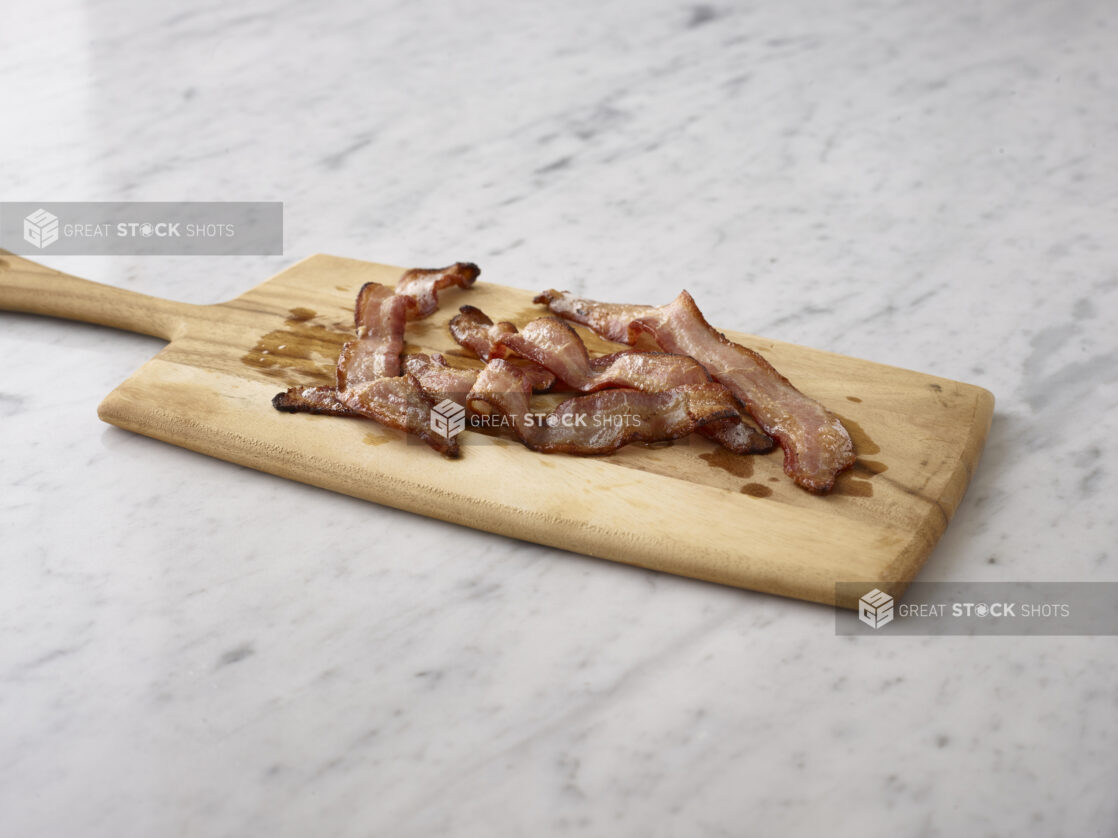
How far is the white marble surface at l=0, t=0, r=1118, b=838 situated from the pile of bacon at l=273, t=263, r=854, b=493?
0.19 m

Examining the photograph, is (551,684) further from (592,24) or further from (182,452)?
(592,24)

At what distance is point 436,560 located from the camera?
1.49 meters

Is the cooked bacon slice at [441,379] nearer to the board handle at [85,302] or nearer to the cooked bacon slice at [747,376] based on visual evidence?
the cooked bacon slice at [747,376]

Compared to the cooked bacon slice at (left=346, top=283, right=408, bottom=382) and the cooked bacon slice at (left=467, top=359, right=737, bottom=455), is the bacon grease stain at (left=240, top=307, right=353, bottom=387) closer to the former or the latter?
the cooked bacon slice at (left=346, top=283, right=408, bottom=382)

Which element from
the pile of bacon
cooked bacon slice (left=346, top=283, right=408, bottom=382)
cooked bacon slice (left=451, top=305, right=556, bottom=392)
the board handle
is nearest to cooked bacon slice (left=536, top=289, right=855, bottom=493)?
the pile of bacon

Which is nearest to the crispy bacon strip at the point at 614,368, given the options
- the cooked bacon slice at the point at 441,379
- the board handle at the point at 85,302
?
the cooked bacon slice at the point at 441,379

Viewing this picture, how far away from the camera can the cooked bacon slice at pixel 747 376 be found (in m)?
1.56

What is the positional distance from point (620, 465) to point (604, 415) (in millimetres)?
93

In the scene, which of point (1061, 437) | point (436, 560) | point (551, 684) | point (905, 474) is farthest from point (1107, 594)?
point (436, 560)

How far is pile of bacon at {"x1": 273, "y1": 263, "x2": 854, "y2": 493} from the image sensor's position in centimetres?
161

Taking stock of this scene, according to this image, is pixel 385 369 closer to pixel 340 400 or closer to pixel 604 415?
pixel 340 400

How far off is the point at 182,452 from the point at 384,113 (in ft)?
5.58

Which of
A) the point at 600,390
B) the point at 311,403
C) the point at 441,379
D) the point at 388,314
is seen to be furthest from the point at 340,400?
the point at 600,390

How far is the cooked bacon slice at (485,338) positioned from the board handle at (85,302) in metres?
0.50
